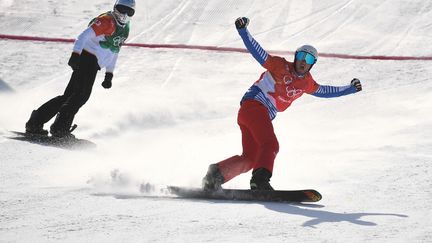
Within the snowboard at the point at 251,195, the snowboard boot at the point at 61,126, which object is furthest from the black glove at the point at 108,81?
the snowboard at the point at 251,195

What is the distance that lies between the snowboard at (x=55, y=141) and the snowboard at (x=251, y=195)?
2.28m

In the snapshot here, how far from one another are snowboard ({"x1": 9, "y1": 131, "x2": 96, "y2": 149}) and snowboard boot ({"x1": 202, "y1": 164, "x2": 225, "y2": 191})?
2.40 metres

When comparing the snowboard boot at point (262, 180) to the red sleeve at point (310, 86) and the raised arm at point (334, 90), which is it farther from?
the raised arm at point (334, 90)

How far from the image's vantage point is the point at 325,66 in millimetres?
11766

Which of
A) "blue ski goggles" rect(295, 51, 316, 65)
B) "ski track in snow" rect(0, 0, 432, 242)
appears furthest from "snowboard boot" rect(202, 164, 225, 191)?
"blue ski goggles" rect(295, 51, 316, 65)

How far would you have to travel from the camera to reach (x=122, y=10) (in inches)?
333

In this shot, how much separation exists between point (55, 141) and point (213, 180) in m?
2.66

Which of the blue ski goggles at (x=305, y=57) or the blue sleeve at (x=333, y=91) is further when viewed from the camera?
the blue sleeve at (x=333, y=91)

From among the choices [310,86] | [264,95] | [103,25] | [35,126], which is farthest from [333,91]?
[35,126]

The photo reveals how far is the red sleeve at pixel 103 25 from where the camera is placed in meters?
8.34

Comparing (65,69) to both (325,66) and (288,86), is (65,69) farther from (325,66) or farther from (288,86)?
(288,86)

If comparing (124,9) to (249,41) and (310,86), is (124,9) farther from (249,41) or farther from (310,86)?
(310,86)

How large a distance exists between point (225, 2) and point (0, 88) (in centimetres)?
557

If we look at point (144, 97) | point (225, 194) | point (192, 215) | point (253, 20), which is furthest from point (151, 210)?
point (253, 20)
